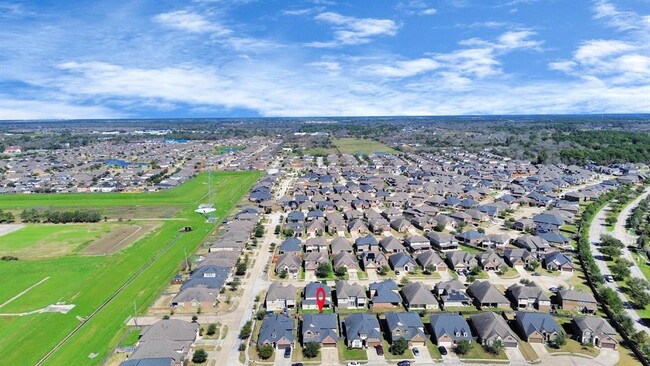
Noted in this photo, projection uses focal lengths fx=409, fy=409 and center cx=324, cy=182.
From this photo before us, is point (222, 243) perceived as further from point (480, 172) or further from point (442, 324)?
point (480, 172)

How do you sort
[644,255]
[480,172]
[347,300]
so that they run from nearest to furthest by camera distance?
[347,300] < [644,255] < [480,172]

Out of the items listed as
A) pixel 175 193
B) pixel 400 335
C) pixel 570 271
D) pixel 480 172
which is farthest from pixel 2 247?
pixel 480 172

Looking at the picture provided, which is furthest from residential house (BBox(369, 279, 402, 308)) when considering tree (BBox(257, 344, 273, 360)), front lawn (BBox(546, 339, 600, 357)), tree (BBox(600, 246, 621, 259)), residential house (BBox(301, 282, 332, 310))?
tree (BBox(600, 246, 621, 259))

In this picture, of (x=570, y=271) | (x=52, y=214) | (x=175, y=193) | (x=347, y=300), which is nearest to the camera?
(x=347, y=300)

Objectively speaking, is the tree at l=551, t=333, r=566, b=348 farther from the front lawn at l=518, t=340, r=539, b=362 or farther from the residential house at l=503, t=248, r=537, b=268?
the residential house at l=503, t=248, r=537, b=268

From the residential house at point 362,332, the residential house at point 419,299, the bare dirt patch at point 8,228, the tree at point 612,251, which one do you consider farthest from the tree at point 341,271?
the bare dirt patch at point 8,228

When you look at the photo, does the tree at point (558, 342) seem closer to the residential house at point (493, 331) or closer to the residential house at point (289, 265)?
the residential house at point (493, 331)

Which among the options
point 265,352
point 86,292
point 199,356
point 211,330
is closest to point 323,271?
point 211,330
